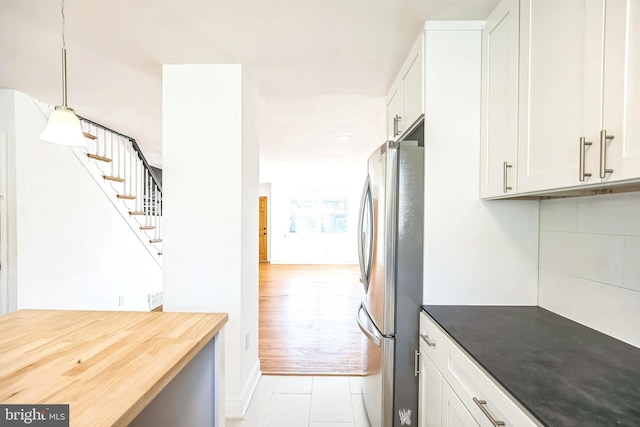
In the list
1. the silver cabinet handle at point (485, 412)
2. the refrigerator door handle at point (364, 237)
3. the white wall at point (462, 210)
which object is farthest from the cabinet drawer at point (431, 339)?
the refrigerator door handle at point (364, 237)

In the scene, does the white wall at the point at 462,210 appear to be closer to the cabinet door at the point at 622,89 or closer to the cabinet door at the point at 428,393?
the cabinet door at the point at 428,393

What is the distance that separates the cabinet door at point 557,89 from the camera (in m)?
0.88

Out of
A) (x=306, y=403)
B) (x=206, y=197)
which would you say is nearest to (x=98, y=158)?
(x=206, y=197)

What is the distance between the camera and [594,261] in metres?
1.21

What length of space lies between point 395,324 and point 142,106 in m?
2.82

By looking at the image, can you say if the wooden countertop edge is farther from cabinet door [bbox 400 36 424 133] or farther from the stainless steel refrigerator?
cabinet door [bbox 400 36 424 133]

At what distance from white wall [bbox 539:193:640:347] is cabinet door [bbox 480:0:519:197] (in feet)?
1.10

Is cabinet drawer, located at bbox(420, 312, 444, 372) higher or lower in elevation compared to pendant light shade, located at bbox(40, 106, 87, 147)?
lower

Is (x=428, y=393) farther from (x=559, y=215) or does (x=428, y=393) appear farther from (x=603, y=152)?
(x=603, y=152)

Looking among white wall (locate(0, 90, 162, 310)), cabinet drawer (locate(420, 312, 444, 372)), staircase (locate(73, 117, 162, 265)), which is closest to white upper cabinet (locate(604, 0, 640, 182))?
cabinet drawer (locate(420, 312, 444, 372))

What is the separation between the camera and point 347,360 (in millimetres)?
2785

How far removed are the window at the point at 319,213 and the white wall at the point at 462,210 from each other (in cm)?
669

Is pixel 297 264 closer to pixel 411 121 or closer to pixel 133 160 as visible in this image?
pixel 133 160

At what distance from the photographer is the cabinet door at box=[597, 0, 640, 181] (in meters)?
0.75
